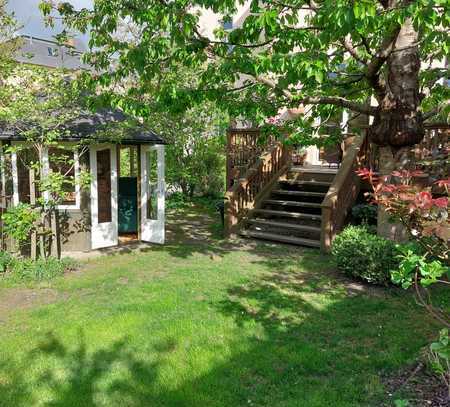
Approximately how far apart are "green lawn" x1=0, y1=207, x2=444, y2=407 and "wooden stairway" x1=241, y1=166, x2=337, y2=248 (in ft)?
6.71

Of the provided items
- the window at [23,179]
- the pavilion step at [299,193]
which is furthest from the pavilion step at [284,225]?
the window at [23,179]

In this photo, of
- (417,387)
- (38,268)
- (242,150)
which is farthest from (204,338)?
(242,150)

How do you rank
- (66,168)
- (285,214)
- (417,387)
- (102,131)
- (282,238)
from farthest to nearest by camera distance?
(285,214) → (282,238) → (66,168) → (102,131) → (417,387)

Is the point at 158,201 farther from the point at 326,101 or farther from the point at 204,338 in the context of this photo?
the point at 204,338

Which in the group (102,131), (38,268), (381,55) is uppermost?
(381,55)

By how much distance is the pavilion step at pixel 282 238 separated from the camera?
8.23 metres

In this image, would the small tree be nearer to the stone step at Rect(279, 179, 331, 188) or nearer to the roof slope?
the stone step at Rect(279, 179, 331, 188)

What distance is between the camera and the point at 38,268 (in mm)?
6457

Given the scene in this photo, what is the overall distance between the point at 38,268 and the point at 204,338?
3526 millimetres

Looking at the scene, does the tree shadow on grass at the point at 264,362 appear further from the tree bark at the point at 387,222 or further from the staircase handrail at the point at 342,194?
the staircase handrail at the point at 342,194

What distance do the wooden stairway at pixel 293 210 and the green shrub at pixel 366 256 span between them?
6.58ft

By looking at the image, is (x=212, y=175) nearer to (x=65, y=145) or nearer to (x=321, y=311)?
(x=65, y=145)

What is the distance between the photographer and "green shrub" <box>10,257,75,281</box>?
20.7ft

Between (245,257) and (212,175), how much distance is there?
796 centimetres
